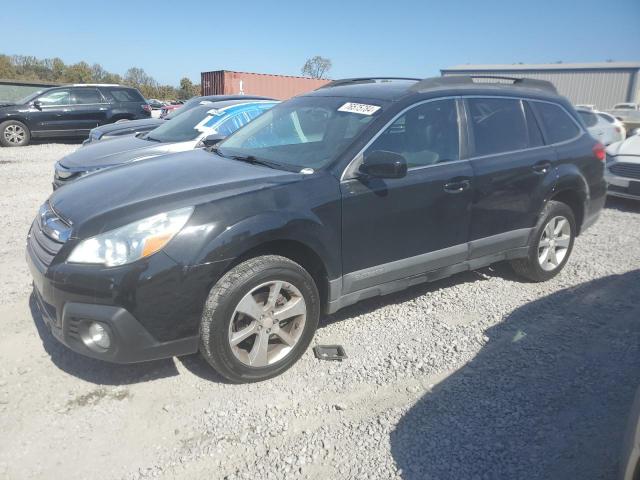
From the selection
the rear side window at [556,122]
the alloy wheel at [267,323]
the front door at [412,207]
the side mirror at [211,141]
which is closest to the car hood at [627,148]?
the rear side window at [556,122]

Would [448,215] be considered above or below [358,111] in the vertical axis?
below

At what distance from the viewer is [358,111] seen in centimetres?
356

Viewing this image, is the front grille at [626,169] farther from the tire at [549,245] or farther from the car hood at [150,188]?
the car hood at [150,188]

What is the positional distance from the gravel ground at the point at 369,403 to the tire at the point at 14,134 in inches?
459

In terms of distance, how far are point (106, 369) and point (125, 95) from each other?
13644mm

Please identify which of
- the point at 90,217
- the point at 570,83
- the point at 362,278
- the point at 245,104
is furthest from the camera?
the point at 570,83

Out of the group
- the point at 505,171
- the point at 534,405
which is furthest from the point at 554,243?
the point at 534,405

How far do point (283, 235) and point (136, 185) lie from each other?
1.00m

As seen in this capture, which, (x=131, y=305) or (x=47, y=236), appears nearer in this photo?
(x=131, y=305)

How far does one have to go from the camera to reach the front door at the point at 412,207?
325 cm

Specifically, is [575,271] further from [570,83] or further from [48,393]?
[570,83]

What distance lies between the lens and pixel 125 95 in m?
14.8

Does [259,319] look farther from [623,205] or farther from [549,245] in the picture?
[623,205]

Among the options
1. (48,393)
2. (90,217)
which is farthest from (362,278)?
(48,393)
